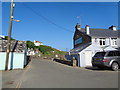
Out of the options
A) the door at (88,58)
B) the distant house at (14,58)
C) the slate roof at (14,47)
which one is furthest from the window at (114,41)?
the distant house at (14,58)

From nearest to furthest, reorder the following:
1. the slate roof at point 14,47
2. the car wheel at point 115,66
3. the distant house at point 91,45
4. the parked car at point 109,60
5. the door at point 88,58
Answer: the parked car at point 109,60
the car wheel at point 115,66
the slate roof at point 14,47
the distant house at point 91,45
the door at point 88,58

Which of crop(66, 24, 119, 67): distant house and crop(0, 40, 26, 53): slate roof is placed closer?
crop(0, 40, 26, 53): slate roof

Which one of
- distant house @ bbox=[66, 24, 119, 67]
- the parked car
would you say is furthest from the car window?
distant house @ bbox=[66, 24, 119, 67]

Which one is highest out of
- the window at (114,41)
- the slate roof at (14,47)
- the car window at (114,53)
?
the window at (114,41)

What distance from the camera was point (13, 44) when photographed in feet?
50.5

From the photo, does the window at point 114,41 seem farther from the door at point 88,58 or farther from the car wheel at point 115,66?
the car wheel at point 115,66

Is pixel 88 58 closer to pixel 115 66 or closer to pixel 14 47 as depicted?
pixel 115 66

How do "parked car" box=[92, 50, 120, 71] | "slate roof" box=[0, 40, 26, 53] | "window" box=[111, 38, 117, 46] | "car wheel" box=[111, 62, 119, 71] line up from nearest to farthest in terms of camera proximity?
"parked car" box=[92, 50, 120, 71], "car wheel" box=[111, 62, 119, 71], "slate roof" box=[0, 40, 26, 53], "window" box=[111, 38, 117, 46]

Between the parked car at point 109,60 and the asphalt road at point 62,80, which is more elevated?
the parked car at point 109,60

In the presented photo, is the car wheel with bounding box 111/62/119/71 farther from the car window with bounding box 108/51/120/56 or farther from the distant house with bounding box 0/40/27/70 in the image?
the distant house with bounding box 0/40/27/70

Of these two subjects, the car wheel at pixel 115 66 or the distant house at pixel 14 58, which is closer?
the car wheel at pixel 115 66

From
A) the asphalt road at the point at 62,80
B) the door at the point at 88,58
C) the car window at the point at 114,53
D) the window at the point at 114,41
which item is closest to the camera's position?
the asphalt road at the point at 62,80

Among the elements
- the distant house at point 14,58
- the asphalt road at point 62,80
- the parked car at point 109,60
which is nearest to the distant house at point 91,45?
the parked car at point 109,60

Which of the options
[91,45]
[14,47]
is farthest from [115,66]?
[14,47]
